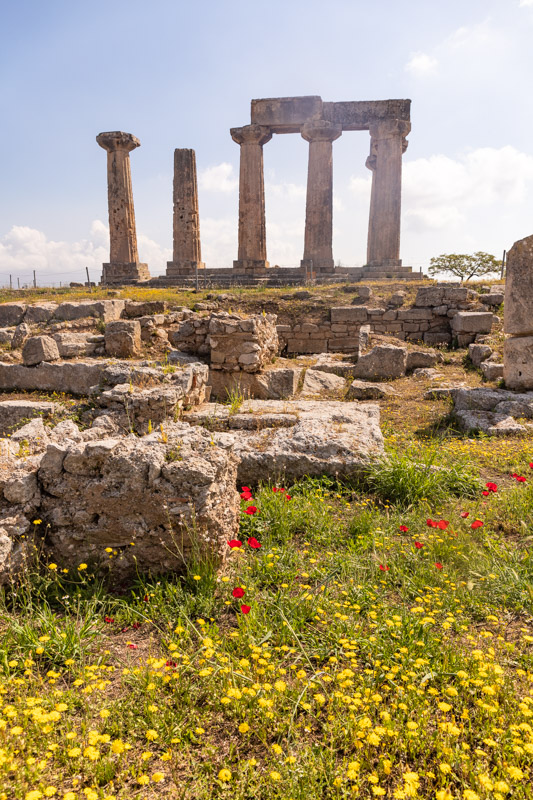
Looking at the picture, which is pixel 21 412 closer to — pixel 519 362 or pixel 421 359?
pixel 519 362

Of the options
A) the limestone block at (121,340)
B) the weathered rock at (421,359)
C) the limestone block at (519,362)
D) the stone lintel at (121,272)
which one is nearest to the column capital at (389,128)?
the stone lintel at (121,272)

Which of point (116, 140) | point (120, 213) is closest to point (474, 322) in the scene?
point (120, 213)

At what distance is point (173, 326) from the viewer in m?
11.1

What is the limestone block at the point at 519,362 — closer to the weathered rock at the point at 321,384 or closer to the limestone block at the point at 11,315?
the weathered rock at the point at 321,384

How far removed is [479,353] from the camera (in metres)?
10.4

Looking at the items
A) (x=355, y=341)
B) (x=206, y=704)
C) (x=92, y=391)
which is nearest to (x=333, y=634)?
(x=206, y=704)

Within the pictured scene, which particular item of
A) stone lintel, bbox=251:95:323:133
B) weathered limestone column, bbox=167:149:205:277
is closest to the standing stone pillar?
weathered limestone column, bbox=167:149:205:277

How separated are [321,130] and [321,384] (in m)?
17.7

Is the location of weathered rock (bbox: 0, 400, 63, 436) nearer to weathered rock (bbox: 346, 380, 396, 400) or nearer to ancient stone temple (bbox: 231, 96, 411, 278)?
weathered rock (bbox: 346, 380, 396, 400)

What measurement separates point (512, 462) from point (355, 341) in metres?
9.64

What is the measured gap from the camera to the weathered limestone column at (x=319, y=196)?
22328 mm

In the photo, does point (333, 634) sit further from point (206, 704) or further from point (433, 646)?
point (206, 704)

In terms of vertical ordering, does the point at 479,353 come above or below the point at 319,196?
below

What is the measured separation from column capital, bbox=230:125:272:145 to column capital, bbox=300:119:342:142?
70.7 inches
